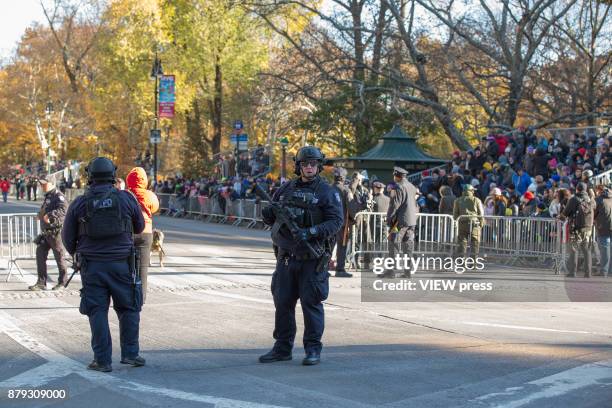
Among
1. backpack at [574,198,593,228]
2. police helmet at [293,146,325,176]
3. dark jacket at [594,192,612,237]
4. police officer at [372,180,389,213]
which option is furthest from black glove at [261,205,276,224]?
dark jacket at [594,192,612,237]

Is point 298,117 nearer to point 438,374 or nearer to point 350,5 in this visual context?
point 350,5

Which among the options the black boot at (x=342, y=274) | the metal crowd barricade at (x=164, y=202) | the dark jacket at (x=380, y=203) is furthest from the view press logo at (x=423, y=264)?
the metal crowd barricade at (x=164, y=202)

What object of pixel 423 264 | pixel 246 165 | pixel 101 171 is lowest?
pixel 423 264

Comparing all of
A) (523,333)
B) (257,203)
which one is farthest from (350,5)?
(523,333)

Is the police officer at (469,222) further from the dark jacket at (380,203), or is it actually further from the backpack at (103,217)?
the backpack at (103,217)

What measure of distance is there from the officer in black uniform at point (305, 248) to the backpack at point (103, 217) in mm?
1258

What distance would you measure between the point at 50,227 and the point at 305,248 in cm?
603

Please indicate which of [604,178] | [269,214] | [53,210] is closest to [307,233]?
[269,214]

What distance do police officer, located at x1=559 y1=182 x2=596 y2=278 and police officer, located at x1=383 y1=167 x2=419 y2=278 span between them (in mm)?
3079

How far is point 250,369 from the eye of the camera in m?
7.25

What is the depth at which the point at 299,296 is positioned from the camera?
7.49 meters

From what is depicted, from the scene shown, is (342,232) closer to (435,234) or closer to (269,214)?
(435,234)

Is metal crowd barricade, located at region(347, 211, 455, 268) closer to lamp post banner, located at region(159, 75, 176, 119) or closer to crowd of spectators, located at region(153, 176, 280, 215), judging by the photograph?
crowd of spectators, located at region(153, 176, 280, 215)

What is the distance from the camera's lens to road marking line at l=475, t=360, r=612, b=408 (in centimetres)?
623
